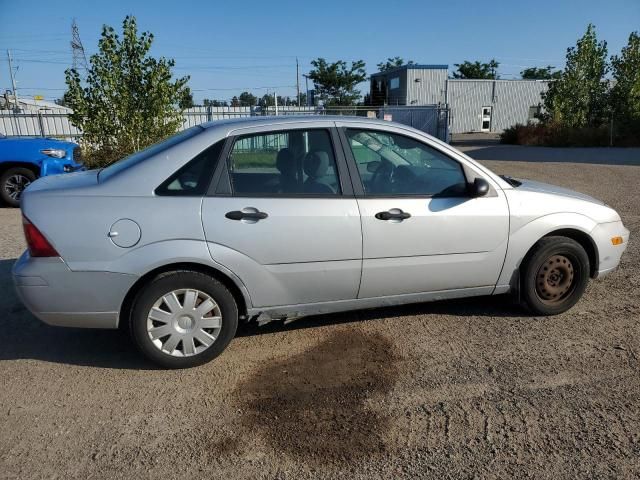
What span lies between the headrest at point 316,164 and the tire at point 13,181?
7.49 m

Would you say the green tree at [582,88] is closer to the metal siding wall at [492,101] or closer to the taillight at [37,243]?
the metal siding wall at [492,101]

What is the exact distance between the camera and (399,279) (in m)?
3.62

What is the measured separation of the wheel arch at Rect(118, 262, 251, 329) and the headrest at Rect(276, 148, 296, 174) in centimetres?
86

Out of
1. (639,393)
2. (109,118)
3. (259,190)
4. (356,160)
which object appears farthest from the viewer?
(109,118)

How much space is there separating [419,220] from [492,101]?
48584 millimetres

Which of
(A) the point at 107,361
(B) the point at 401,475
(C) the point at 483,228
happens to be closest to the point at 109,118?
(A) the point at 107,361

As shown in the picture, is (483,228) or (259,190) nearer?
(259,190)

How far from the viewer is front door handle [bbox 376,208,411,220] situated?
3.44 metres

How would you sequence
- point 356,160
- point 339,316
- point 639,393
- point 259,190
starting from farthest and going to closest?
point 339,316 → point 356,160 → point 259,190 → point 639,393

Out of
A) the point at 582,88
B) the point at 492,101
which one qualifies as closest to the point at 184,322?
the point at 582,88

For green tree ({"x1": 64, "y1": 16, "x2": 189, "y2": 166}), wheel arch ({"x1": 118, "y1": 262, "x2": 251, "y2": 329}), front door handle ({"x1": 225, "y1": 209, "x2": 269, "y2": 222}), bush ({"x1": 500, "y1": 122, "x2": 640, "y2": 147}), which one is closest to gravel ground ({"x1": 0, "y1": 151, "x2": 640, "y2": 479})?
wheel arch ({"x1": 118, "y1": 262, "x2": 251, "y2": 329})

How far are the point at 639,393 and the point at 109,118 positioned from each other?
12.2 metres

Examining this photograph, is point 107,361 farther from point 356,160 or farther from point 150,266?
point 356,160

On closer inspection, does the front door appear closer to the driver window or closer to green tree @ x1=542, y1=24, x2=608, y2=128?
the driver window
